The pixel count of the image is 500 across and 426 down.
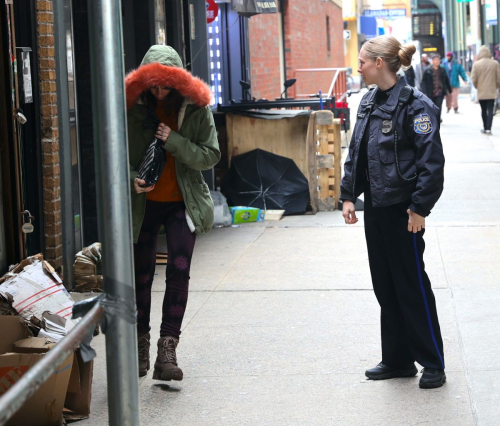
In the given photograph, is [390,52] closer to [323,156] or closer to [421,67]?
[323,156]

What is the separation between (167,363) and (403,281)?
4.28 ft

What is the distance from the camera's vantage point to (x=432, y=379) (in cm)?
438

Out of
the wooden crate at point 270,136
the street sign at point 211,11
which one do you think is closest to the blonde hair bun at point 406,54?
the wooden crate at point 270,136

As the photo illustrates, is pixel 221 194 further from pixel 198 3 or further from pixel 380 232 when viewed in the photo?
pixel 380 232

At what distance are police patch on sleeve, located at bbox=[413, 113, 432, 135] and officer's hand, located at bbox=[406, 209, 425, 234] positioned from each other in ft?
1.28

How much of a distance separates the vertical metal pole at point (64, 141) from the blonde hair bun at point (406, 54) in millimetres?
3013

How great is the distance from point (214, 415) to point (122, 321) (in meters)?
2.10

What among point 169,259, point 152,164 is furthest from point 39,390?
point 152,164

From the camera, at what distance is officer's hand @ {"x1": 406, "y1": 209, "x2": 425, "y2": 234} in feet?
13.7

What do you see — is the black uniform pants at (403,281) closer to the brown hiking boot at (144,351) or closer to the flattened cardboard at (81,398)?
the brown hiking boot at (144,351)

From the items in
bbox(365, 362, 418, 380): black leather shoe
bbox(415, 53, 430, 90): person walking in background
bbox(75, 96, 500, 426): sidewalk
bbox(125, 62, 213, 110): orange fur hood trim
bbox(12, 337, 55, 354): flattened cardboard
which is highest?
bbox(415, 53, 430, 90): person walking in background

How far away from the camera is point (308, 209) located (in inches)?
412

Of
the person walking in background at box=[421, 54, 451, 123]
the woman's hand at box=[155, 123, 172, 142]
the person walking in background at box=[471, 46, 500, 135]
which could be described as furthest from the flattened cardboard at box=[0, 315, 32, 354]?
the person walking in background at box=[421, 54, 451, 123]

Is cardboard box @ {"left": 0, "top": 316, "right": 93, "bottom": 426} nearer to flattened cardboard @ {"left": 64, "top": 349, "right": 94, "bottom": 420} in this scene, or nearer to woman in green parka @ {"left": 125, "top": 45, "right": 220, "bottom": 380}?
flattened cardboard @ {"left": 64, "top": 349, "right": 94, "bottom": 420}
